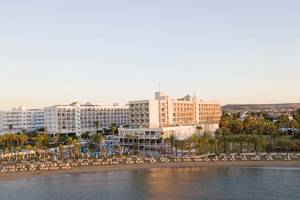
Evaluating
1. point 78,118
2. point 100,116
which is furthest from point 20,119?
point 100,116

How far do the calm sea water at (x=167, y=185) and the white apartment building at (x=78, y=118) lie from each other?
47.9 m

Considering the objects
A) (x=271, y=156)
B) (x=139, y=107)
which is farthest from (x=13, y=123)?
(x=271, y=156)

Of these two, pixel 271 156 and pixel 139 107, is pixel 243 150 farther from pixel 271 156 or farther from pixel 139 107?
pixel 139 107

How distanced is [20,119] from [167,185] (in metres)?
72.8

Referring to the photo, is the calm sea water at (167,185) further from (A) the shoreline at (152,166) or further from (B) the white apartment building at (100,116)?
(B) the white apartment building at (100,116)

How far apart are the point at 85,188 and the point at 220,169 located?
14628 mm

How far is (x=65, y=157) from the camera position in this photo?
52031 millimetres

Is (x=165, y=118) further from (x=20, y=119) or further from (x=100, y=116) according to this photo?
(x=20, y=119)

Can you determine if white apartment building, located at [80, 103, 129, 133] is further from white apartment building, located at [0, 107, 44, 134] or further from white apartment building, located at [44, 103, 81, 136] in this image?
white apartment building, located at [0, 107, 44, 134]

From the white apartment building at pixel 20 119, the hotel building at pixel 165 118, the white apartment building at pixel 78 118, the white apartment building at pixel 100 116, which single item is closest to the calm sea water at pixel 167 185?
the hotel building at pixel 165 118

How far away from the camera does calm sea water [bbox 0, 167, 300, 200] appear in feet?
98.4

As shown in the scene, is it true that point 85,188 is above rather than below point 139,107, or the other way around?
below

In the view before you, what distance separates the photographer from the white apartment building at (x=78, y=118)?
8700cm

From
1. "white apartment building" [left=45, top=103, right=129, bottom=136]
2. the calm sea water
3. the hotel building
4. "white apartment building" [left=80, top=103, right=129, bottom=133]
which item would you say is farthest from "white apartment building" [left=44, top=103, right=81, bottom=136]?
the calm sea water
